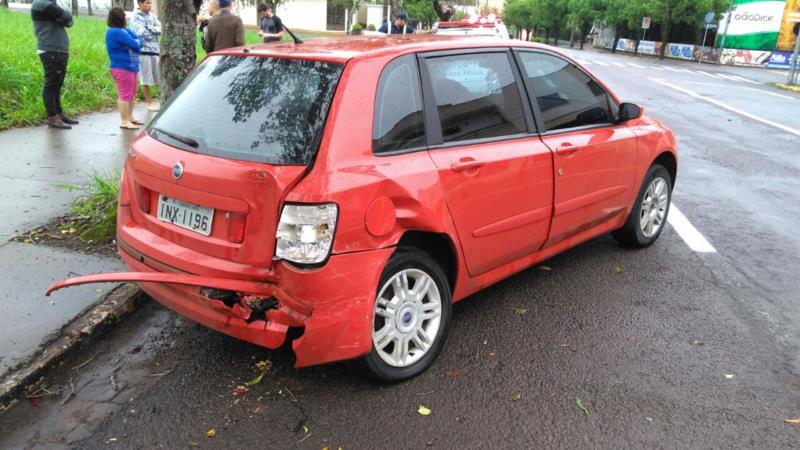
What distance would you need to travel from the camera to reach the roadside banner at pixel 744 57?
41.2 metres

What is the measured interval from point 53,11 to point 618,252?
723 centimetres

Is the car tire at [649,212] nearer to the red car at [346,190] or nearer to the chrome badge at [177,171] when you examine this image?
the red car at [346,190]

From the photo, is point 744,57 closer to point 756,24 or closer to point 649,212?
point 756,24

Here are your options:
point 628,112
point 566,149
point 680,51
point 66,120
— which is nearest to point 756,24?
point 680,51

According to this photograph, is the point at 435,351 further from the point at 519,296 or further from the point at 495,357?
the point at 519,296

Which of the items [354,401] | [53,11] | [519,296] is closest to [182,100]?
[354,401]

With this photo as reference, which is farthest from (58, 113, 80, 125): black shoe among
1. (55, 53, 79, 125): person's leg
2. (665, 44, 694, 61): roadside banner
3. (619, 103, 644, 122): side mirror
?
(665, 44, 694, 61): roadside banner

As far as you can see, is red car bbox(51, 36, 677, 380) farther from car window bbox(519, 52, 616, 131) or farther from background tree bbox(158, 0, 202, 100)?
background tree bbox(158, 0, 202, 100)

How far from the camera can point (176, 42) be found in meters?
5.62

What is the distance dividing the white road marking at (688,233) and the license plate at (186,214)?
4.25m

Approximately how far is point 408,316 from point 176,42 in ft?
12.4

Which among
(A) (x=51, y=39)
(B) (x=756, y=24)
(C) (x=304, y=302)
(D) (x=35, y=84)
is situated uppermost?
(B) (x=756, y=24)

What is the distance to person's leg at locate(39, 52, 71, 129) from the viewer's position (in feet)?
26.2

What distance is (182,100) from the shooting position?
350cm
